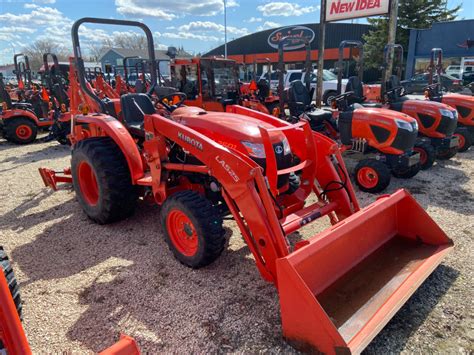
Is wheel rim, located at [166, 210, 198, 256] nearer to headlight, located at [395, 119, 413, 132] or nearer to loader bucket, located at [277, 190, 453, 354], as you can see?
loader bucket, located at [277, 190, 453, 354]

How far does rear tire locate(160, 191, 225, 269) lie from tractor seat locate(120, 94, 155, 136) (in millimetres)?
1374

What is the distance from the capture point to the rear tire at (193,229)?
106 inches

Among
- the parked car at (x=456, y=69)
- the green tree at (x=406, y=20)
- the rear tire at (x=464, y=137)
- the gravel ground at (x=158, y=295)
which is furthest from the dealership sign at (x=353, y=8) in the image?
the green tree at (x=406, y=20)

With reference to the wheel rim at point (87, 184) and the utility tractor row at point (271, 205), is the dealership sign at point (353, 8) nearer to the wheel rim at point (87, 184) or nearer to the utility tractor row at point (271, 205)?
the utility tractor row at point (271, 205)

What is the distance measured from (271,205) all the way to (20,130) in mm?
8967

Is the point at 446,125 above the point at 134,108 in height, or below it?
below

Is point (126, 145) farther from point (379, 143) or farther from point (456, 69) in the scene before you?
point (456, 69)

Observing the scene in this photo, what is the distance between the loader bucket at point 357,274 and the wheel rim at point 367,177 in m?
1.97

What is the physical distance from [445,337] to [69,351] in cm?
231

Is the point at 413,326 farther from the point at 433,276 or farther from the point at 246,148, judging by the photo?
the point at 246,148

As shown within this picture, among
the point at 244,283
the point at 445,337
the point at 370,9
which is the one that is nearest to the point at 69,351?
the point at 244,283

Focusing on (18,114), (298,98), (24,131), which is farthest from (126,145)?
(24,131)

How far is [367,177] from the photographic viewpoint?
4930 mm

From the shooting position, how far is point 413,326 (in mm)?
2268
